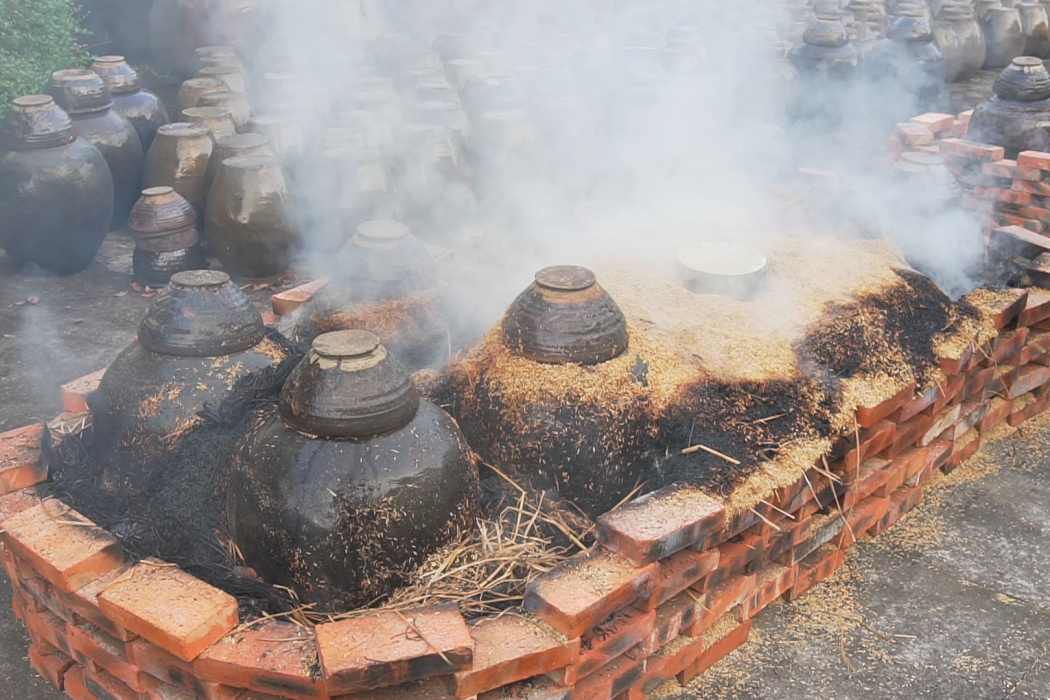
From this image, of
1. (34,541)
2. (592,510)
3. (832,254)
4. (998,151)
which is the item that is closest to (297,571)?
(34,541)

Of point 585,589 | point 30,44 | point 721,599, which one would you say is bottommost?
point 721,599

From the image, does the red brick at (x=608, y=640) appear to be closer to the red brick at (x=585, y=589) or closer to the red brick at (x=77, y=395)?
the red brick at (x=585, y=589)

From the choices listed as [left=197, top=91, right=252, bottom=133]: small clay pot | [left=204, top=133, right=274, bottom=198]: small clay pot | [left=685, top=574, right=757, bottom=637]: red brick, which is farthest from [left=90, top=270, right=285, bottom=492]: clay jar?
[left=197, top=91, right=252, bottom=133]: small clay pot

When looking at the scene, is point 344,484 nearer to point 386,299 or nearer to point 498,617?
point 498,617

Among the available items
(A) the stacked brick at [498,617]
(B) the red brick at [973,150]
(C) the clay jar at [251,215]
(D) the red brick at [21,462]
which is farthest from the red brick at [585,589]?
(B) the red brick at [973,150]

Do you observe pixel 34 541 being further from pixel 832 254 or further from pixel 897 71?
pixel 897 71

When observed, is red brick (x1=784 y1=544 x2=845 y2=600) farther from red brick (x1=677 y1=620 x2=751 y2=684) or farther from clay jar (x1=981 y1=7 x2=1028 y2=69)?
clay jar (x1=981 y1=7 x2=1028 y2=69)

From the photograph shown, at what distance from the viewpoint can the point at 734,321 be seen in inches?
144

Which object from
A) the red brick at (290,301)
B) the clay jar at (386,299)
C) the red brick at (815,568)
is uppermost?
the clay jar at (386,299)

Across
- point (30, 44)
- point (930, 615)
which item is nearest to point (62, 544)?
point (930, 615)

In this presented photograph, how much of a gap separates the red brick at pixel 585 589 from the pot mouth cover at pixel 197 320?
135 cm

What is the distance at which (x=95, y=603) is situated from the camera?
2.65m

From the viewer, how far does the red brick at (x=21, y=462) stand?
320cm

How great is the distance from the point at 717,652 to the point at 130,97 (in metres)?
6.97
